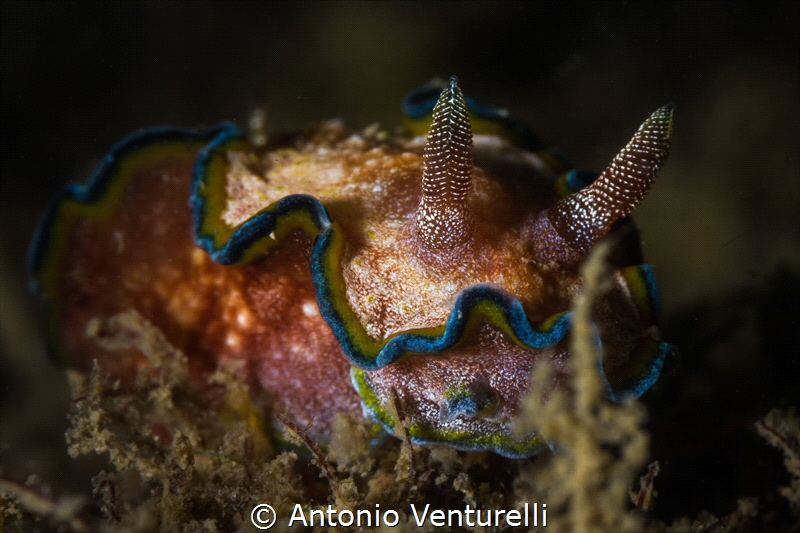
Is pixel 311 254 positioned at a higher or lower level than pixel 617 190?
lower

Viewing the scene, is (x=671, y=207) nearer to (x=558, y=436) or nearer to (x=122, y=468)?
(x=558, y=436)

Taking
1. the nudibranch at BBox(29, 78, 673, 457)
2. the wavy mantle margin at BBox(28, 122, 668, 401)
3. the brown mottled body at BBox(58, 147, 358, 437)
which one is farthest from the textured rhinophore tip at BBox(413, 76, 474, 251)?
the brown mottled body at BBox(58, 147, 358, 437)

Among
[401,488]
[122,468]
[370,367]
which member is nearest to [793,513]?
[401,488]

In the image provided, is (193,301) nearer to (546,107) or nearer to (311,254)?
(311,254)

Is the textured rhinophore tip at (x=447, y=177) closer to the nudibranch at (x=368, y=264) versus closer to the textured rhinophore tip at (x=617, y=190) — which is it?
the nudibranch at (x=368, y=264)

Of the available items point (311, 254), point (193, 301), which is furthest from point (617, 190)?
point (193, 301)

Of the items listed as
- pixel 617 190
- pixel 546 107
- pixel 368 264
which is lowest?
pixel 368 264

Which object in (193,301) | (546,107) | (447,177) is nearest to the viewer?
(447,177)
